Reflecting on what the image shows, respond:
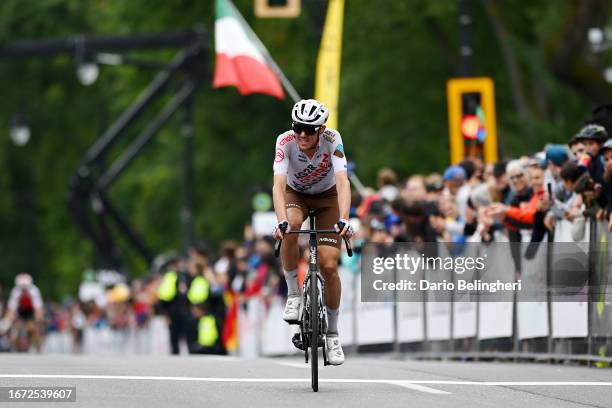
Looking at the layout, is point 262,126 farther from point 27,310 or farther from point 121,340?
point 27,310

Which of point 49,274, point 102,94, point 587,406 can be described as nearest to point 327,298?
point 587,406

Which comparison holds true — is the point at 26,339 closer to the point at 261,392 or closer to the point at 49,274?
the point at 261,392

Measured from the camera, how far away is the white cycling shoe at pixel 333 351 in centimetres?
1400

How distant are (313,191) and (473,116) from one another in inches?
312

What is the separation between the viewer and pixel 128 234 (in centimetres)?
4078

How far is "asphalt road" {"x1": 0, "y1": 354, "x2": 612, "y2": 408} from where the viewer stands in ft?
40.3

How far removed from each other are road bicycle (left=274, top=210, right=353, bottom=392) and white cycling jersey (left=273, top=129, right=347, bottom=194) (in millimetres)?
601

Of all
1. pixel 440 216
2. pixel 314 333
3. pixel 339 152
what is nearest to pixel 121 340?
pixel 440 216

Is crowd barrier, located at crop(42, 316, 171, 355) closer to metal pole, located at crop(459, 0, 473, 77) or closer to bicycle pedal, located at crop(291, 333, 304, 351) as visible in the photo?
metal pole, located at crop(459, 0, 473, 77)

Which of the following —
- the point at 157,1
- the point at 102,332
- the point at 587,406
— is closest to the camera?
the point at 587,406

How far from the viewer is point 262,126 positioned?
4697cm

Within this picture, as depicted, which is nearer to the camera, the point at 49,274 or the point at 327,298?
the point at 327,298

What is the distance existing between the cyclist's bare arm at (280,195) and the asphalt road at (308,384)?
4.27 feet

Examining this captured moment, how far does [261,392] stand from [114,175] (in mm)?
27340
